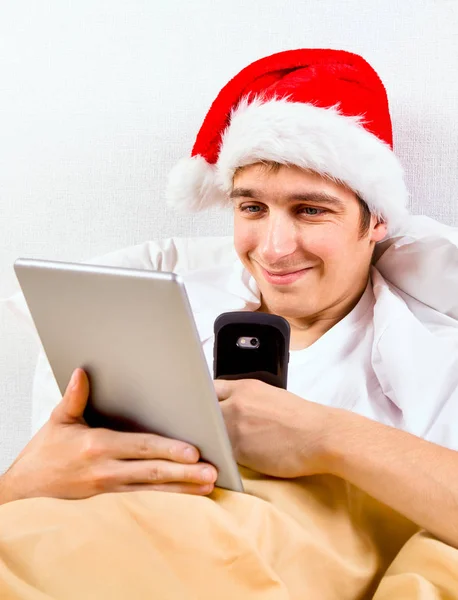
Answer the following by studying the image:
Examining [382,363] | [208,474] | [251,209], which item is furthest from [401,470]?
[251,209]

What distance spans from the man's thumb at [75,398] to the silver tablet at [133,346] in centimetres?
1

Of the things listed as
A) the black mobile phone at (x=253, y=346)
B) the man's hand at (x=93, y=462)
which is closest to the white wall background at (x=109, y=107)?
the black mobile phone at (x=253, y=346)

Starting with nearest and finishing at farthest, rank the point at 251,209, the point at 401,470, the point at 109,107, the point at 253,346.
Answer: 1. the point at 401,470
2. the point at 253,346
3. the point at 251,209
4. the point at 109,107

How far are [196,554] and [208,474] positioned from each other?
100 millimetres

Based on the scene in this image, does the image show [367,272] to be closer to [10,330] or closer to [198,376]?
[198,376]

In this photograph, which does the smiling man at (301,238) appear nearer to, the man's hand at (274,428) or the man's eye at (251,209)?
the man's eye at (251,209)

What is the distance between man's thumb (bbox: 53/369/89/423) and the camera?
3.18ft

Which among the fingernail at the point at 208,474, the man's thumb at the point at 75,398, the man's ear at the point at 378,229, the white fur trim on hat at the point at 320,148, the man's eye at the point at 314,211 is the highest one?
the white fur trim on hat at the point at 320,148

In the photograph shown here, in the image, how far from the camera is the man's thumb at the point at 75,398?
3.18ft

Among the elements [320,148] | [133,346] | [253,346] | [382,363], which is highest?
[320,148]

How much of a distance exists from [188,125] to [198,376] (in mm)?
932

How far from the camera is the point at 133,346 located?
2.88ft

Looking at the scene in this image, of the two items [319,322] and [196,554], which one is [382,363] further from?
[196,554]

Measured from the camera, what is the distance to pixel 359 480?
3.14 ft
